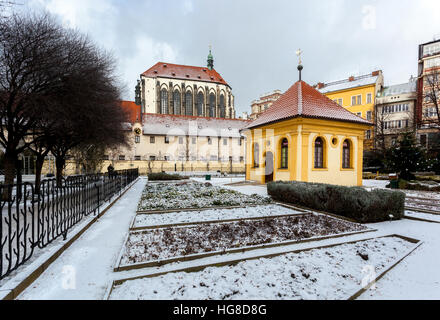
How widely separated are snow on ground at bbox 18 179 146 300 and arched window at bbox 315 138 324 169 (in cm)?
1301

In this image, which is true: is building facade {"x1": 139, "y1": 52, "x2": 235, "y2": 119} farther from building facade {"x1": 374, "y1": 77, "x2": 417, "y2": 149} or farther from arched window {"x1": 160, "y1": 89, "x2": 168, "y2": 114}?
building facade {"x1": 374, "y1": 77, "x2": 417, "y2": 149}

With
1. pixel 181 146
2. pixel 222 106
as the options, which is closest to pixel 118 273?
pixel 181 146

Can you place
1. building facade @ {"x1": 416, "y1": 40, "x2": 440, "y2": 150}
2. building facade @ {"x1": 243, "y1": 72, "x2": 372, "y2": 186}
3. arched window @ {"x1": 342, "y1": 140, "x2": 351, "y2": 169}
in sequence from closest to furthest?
building facade @ {"x1": 243, "y1": 72, "x2": 372, "y2": 186}, arched window @ {"x1": 342, "y1": 140, "x2": 351, "y2": 169}, building facade @ {"x1": 416, "y1": 40, "x2": 440, "y2": 150}

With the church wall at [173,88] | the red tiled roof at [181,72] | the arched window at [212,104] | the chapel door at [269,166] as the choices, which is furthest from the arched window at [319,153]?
the red tiled roof at [181,72]

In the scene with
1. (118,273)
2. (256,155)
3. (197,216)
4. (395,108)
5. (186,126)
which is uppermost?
(395,108)

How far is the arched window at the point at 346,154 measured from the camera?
15.6 metres

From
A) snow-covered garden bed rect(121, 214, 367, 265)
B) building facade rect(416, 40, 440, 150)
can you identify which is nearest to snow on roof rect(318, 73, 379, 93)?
building facade rect(416, 40, 440, 150)

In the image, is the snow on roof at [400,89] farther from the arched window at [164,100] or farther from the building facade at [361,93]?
the arched window at [164,100]

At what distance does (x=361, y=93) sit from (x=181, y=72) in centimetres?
4530

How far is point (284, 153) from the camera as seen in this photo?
15273mm

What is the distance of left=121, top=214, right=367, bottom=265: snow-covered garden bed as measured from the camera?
4.08 m

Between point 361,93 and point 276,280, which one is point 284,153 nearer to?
point 276,280

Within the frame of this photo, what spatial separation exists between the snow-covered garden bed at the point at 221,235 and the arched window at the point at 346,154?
1069cm
